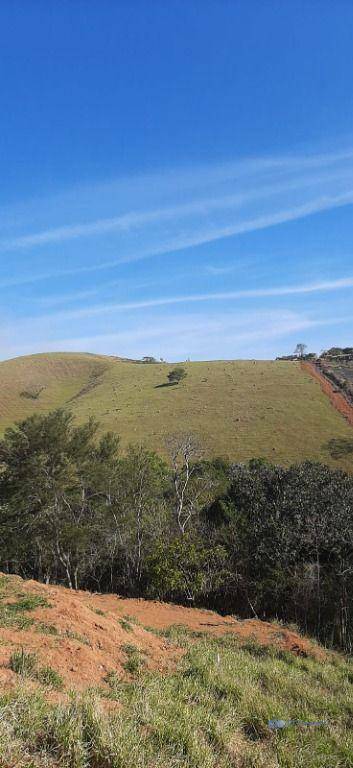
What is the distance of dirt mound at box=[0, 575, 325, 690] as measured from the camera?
7.98m

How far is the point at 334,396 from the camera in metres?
73.9

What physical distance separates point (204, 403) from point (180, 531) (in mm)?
49277

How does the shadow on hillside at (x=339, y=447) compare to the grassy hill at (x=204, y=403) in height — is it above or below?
below

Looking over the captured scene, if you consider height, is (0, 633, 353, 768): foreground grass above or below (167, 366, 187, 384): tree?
below

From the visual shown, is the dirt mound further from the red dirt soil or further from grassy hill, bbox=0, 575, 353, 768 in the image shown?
the red dirt soil

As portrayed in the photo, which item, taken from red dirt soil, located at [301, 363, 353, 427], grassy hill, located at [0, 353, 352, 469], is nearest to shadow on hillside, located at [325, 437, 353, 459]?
grassy hill, located at [0, 353, 352, 469]

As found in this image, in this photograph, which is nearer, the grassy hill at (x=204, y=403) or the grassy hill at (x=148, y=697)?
the grassy hill at (x=148, y=697)

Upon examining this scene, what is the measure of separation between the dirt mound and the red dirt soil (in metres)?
54.0

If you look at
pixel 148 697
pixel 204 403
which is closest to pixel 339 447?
pixel 204 403

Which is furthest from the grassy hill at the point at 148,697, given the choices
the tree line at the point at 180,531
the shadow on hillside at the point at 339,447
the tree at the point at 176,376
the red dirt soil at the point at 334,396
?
the tree at the point at 176,376

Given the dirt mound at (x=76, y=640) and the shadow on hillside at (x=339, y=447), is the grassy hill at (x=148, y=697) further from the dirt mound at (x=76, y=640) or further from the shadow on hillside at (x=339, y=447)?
the shadow on hillside at (x=339, y=447)

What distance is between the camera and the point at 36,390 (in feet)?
338

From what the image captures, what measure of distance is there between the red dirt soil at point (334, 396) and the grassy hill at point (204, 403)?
123 cm

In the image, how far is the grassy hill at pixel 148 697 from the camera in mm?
5172
